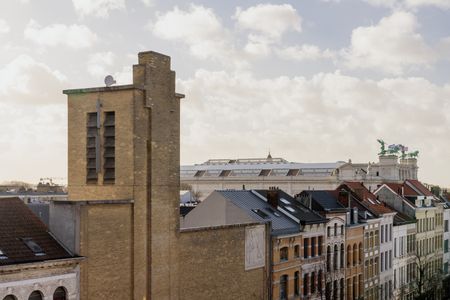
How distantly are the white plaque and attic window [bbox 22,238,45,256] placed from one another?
1841 centimetres

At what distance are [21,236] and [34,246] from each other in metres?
0.96

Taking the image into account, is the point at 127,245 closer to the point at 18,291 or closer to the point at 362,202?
the point at 18,291

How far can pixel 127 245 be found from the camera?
114 feet

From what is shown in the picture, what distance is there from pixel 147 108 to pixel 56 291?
1129cm

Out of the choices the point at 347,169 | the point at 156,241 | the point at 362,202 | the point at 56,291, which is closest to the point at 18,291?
the point at 56,291

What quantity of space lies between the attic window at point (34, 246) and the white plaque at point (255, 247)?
1841 centimetres

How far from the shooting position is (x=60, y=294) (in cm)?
3039

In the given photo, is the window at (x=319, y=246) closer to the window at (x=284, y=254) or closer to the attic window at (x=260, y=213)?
the window at (x=284, y=254)

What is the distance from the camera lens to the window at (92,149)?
35.9m

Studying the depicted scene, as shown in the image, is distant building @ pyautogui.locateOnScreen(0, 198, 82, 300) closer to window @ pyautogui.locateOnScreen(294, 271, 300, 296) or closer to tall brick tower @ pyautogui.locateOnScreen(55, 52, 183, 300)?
tall brick tower @ pyautogui.locateOnScreen(55, 52, 183, 300)

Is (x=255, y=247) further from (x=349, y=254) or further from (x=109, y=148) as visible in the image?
(x=349, y=254)

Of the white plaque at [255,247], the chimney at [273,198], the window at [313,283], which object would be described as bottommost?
the window at [313,283]

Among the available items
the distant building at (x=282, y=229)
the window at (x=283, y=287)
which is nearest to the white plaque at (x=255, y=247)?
the distant building at (x=282, y=229)

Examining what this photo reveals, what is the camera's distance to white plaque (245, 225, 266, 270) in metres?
45.7
